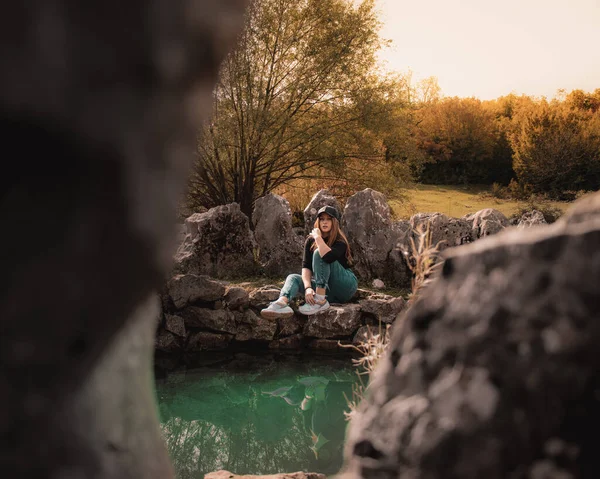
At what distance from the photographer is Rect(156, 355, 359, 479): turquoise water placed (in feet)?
15.2

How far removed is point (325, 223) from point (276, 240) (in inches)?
79.8

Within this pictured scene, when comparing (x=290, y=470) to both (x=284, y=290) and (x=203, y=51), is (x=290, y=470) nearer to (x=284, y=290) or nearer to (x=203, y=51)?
(x=284, y=290)

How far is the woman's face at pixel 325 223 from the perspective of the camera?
7191 millimetres

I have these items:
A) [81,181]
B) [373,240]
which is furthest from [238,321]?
[81,181]

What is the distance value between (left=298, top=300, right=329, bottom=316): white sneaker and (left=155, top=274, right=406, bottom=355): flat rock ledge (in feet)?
0.25

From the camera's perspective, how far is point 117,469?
76 centimetres

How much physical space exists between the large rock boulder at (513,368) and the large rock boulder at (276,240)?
813 centimetres

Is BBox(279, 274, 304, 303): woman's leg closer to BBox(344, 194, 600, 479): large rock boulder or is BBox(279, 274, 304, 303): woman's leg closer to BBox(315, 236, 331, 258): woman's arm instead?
BBox(315, 236, 331, 258): woman's arm

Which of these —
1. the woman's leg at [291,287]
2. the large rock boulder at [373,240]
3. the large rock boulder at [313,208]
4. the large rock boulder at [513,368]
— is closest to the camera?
the large rock boulder at [513,368]

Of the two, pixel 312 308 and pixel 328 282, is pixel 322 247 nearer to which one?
pixel 328 282

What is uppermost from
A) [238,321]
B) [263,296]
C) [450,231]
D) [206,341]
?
[450,231]

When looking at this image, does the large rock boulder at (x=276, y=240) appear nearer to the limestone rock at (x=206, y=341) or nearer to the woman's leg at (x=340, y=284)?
the woman's leg at (x=340, y=284)

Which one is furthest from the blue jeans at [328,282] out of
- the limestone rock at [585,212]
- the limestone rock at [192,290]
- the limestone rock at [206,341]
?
the limestone rock at [585,212]

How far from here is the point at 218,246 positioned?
892cm
